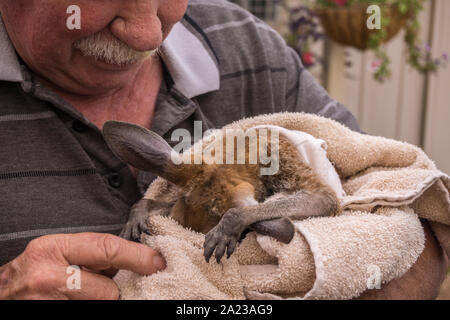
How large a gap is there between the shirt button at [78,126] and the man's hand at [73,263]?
372mm

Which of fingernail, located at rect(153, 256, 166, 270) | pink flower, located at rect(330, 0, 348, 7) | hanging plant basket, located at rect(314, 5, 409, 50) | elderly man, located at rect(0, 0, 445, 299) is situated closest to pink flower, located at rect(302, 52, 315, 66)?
hanging plant basket, located at rect(314, 5, 409, 50)

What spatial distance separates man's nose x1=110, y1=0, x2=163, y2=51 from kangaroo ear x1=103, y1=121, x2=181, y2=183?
0.74 ft

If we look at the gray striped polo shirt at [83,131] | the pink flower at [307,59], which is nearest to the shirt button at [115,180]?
the gray striped polo shirt at [83,131]

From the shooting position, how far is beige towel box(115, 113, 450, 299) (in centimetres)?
82

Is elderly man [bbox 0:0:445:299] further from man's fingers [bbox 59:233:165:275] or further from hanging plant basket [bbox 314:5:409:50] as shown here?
hanging plant basket [bbox 314:5:409:50]

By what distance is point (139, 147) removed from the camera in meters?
0.87

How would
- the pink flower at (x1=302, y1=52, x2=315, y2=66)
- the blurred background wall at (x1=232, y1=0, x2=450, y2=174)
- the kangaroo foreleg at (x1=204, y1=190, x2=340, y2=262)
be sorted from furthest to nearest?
the blurred background wall at (x1=232, y1=0, x2=450, y2=174), the pink flower at (x1=302, y1=52, x2=315, y2=66), the kangaroo foreleg at (x1=204, y1=190, x2=340, y2=262)

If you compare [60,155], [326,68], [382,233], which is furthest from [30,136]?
[326,68]

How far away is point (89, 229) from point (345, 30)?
6.20 ft

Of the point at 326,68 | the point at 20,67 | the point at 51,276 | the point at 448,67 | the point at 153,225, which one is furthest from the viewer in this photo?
the point at 448,67

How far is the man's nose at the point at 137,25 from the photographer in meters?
1.01

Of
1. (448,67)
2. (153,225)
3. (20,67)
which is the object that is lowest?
(448,67)

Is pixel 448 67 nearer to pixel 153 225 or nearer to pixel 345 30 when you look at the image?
pixel 345 30
